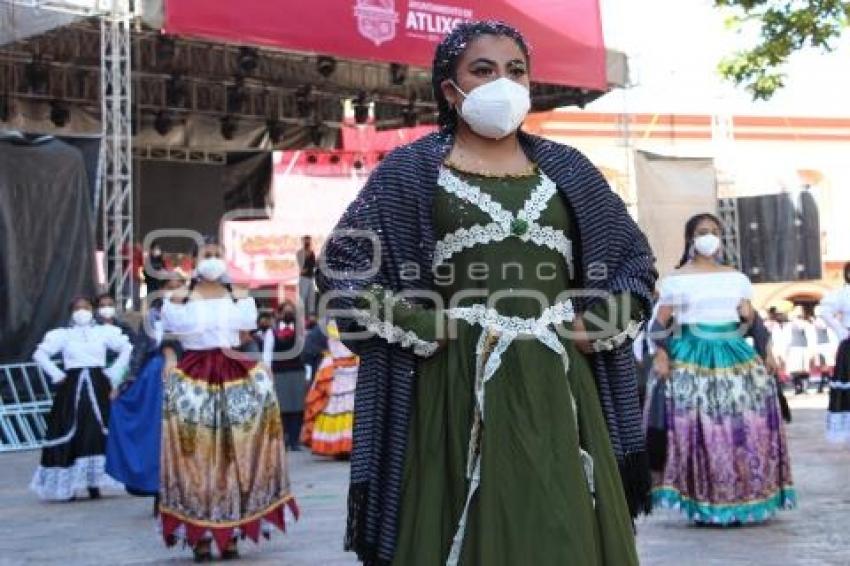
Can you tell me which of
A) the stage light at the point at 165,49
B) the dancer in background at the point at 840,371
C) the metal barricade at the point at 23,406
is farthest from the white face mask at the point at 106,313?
the stage light at the point at 165,49

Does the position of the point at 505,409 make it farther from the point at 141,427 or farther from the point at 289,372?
the point at 289,372

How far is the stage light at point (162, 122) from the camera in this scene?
2384 centimetres

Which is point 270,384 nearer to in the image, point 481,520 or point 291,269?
point 481,520

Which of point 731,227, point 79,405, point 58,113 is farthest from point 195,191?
point 79,405

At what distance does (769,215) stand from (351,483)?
2361 centimetres

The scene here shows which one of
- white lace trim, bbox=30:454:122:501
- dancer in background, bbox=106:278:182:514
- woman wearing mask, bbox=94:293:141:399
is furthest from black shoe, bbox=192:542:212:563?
woman wearing mask, bbox=94:293:141:399

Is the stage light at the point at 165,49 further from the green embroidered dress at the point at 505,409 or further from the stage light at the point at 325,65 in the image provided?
the green embroidered dress at the point at 505,409

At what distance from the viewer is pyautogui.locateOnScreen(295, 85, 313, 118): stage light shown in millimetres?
24642

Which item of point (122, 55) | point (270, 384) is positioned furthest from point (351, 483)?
point (122, 55)

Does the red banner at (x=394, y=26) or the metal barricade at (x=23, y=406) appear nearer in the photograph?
the red banner at (x=394, y=26)

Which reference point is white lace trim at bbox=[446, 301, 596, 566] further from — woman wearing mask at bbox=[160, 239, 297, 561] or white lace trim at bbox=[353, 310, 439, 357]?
woman wearing mask at bbox=[160, 239, 297, 561]

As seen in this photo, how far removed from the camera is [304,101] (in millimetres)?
25125

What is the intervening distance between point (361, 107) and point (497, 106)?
20986 millimetres

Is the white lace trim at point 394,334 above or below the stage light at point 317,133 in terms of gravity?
below
